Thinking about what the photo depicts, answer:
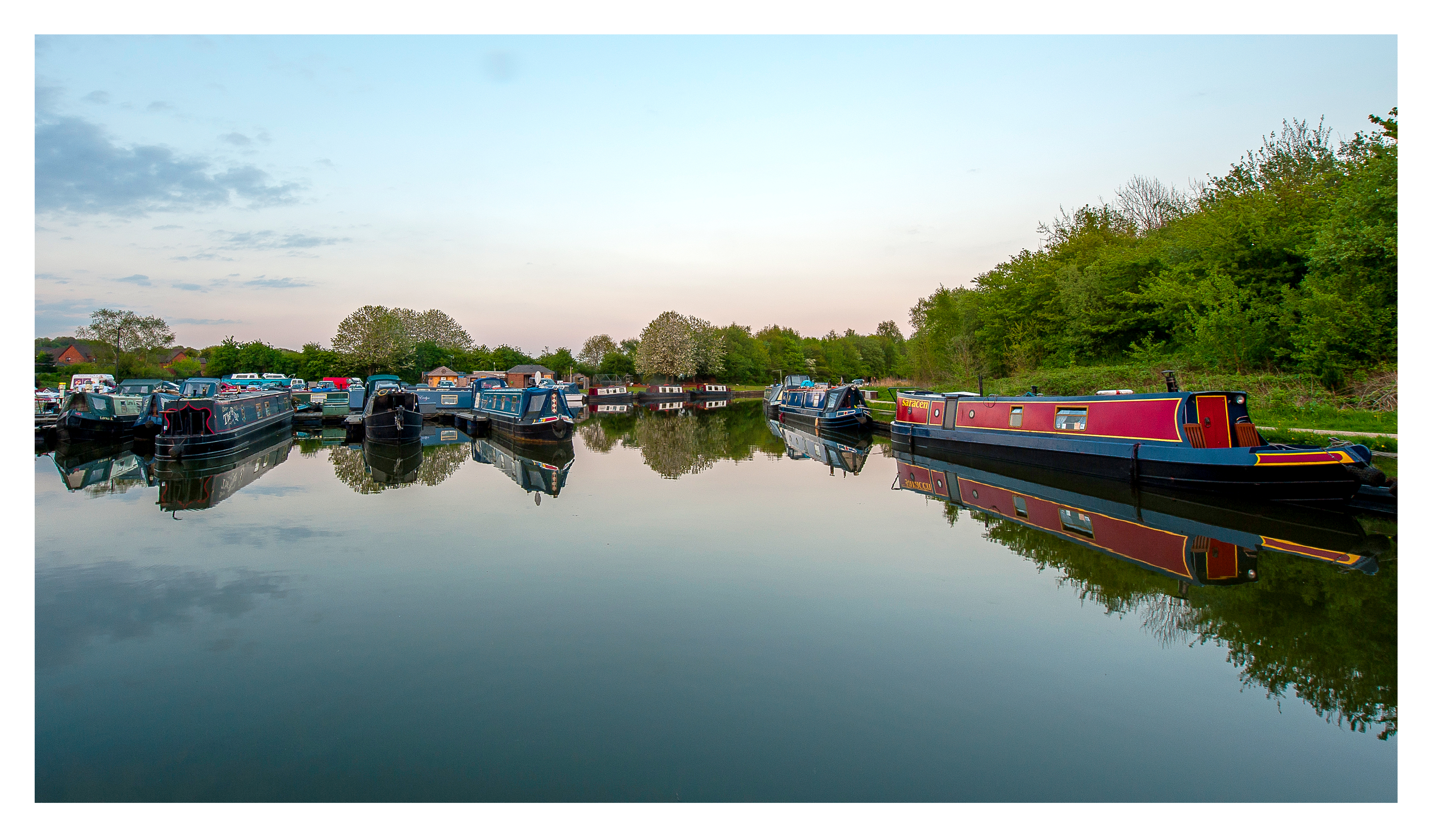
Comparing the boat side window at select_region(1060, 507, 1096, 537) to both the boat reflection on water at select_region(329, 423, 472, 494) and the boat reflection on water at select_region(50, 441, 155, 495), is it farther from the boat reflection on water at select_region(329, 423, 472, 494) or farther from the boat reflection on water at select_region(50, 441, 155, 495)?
the boat reflection on water at select_region(50, 441, 155, 495)

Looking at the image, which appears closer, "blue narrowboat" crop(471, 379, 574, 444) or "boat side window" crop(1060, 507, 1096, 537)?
"boat side window" crop(1060, 507, 1096, 537)

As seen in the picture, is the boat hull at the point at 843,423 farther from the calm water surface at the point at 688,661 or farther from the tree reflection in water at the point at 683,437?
the calm water surface at the point at 688,661

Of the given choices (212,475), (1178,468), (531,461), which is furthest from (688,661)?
(212,475)

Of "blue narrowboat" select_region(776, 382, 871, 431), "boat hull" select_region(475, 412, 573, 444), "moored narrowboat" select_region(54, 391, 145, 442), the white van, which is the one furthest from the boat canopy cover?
"blue narrowboat" select_region(776, 382, 871, 431)

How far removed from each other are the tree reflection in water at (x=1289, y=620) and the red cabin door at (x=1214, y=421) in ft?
13.2

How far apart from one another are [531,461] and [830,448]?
10.3 metres

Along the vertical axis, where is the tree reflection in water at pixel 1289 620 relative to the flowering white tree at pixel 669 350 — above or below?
below

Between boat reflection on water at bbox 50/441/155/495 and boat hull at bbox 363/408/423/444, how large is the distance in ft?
21.3

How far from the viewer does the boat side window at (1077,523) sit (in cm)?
1048

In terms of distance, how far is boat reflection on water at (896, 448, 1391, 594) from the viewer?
8.66m

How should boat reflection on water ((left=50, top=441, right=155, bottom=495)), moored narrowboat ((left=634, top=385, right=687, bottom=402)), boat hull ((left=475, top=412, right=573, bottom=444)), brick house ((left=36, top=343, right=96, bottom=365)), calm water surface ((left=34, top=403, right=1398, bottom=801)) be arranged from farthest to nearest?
brick house ((left=36, top=343, right=96, bottom=365)) < moored narrowboat ((left=634, top=385, right=687, bottom=402)) < boat hull ((left=475, top=412, right=573, bottom=444)) < boat reflection on water ((left=50, top=441, right=155, bottom=495)) < calm water surface ((left=34, top=403, right=1398, bottom=801))

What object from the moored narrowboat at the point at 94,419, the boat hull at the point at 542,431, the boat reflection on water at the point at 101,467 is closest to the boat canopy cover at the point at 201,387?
the moored narrowboat at the point at 94,419

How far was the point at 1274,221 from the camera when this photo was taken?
23719mm

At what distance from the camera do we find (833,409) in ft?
94.4
